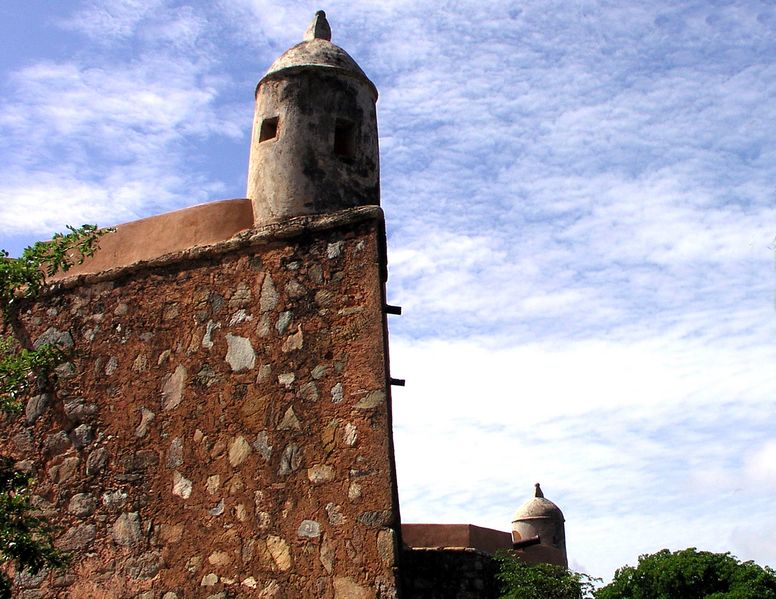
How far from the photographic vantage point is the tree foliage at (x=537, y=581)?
8.42 metres

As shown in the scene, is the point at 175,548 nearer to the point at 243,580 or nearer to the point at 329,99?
the point at 243,580

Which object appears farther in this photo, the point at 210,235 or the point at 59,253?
the point at 210,235

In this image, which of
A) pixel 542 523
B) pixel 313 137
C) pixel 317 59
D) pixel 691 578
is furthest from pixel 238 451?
pixel 542 523

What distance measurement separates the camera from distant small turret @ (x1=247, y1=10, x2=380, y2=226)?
7695 mm

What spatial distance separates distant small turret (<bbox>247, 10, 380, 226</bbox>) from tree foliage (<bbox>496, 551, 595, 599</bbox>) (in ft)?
11.5

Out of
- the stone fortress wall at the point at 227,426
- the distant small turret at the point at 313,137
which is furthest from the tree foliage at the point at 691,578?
the distant small turret at the point at 313,137

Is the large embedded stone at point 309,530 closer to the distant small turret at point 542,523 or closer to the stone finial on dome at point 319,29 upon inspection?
the stone finial on dome at point 319,29

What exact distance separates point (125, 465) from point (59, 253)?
1.56 m

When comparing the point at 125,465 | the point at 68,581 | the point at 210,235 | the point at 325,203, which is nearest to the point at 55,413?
the point at 125,465

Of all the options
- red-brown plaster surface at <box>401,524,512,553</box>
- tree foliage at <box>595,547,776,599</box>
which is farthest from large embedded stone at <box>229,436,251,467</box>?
red-brown plaster surface at <box>401,524,512,553</box>

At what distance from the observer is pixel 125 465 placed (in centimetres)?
687

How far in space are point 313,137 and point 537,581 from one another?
4408 mm

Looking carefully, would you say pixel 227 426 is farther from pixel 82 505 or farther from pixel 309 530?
pixel 82 505

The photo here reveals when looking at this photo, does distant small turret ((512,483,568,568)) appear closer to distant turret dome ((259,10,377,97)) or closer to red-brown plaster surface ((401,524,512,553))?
red-brown plaster surface ((401,524,512,553))
